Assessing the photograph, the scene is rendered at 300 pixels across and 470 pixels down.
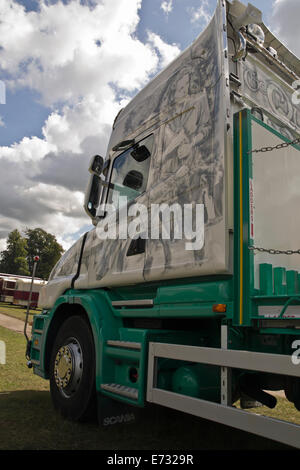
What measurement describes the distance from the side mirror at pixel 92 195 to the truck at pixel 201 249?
1 cm

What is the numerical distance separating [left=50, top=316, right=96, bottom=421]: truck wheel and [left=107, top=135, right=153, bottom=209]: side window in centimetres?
140

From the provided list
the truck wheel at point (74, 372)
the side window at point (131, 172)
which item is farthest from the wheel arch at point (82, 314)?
the side window at point (131, 172)

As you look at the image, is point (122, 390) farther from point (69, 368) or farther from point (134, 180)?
point (134, 180)

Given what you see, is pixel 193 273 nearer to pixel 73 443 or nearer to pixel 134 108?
pixel 73 443

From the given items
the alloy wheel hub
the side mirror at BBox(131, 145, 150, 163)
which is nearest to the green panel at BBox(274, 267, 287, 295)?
the side mirror at BBox(131, 145, 150, 163)

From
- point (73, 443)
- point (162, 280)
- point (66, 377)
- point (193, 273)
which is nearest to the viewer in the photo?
point (193, 273)

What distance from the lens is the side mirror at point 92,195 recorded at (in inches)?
160

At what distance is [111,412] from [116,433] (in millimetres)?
240

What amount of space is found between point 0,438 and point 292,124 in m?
3.93

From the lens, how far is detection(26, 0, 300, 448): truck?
251 cm

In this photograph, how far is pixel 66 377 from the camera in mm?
3846

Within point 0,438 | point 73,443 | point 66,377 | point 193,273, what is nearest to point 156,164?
point 193,273

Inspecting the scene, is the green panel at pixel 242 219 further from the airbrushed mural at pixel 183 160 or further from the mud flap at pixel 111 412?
the mud flap at pixel 111 412

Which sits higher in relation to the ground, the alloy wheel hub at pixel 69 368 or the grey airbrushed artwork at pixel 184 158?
the grey airbrushed artwork at pixel 184 158
